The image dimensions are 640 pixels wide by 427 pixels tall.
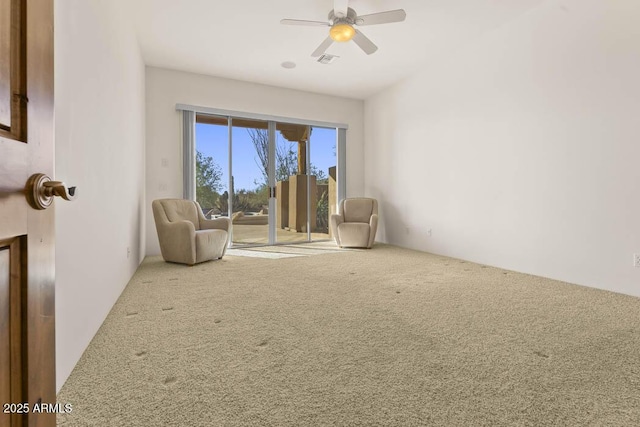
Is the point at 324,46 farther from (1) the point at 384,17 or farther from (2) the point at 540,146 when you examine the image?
(2) the point at 540,146

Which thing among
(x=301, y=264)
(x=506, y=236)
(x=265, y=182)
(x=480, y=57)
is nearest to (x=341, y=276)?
(x=301, y=264)

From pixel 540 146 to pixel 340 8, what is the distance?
245 cm

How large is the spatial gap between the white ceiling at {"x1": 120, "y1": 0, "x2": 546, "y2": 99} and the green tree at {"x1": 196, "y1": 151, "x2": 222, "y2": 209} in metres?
1.38

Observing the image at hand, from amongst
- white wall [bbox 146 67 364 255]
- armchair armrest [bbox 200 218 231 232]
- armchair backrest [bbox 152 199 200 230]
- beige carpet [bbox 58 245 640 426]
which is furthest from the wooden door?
white wall [bbox 146 67 364 255]

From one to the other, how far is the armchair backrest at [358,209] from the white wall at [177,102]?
1704 mm

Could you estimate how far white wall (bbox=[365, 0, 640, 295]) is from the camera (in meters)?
2.71

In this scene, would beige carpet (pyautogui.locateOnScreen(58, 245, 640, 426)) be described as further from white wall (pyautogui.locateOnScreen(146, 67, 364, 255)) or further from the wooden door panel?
white wall (pyautogui.locateOnScreen(146, 67, 364, 255))

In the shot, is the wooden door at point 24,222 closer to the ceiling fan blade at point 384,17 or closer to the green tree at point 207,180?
the ceiling fan blade at point 384,17

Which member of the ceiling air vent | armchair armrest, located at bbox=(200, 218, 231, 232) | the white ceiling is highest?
the white ceiling

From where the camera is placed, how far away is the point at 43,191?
0.64 metres

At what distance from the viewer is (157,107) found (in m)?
4.77

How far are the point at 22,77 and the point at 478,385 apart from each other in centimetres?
175

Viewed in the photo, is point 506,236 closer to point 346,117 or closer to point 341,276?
point 341,276

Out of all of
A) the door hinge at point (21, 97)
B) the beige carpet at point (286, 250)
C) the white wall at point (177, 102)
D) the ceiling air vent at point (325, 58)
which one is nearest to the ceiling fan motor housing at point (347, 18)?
the ceiling air vent at point (325, 58)
